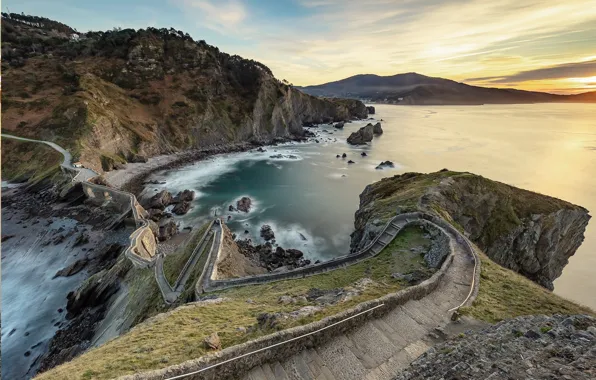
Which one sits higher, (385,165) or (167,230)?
(167,230)

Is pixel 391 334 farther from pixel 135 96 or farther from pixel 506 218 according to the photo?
pixel 135 96

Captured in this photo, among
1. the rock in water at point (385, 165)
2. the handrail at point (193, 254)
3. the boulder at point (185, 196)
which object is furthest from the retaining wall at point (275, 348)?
the rock in water at point (385, 165)

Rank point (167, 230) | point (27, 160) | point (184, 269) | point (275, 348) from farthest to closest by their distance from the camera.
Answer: point (27, 160) < point (167, 230) < point (184, 269) < point (275, 348)

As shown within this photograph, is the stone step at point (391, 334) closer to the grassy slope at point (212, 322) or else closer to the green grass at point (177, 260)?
the grassy slope at point (212, 322)

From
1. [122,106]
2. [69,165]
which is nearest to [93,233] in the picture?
[69,165]

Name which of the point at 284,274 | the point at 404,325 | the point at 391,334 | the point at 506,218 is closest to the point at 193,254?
the point at 284,274

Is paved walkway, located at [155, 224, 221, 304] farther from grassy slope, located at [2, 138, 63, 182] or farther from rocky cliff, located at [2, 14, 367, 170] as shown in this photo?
rocky cliff, located at [2, 14, 367, 170]
